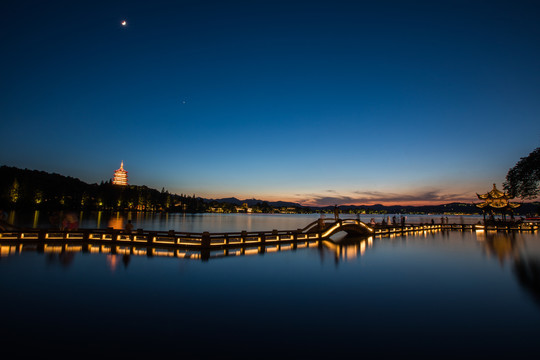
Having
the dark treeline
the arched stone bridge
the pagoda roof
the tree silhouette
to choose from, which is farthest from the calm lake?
the dark treeline

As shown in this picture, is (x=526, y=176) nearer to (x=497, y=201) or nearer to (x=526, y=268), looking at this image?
(x=526, y=268)

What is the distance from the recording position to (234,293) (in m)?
10.7

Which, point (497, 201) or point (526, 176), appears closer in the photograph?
point (526, 176)

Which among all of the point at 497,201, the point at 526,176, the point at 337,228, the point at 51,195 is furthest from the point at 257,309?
the point at 51,195

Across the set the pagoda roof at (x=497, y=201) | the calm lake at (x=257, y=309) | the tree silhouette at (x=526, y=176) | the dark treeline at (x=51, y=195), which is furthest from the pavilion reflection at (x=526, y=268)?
the dark treeline at (x=51, y=195)

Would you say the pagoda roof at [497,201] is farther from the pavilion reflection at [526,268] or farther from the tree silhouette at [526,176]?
the tree silhouette at [526,176]

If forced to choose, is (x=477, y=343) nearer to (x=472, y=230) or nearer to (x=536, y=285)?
(x=536, y=285)

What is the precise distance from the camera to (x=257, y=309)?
357 inches

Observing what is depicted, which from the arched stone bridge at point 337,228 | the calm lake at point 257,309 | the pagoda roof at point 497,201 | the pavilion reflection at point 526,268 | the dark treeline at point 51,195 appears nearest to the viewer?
the calm lake at point 257,309

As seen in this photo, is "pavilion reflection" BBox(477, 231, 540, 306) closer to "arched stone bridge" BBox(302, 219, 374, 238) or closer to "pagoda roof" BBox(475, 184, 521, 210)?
"arched stone bridge" BBox(302, 219, 374, 238)

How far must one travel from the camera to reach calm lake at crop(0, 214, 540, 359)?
6434 mm

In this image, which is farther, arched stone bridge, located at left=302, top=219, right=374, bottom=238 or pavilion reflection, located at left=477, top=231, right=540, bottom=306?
arched stone bridge, located at left=302, top=219, right=374, bottom=238

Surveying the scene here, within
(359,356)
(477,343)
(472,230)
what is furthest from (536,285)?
(472,230)

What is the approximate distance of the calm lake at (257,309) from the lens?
6434 millimetres
